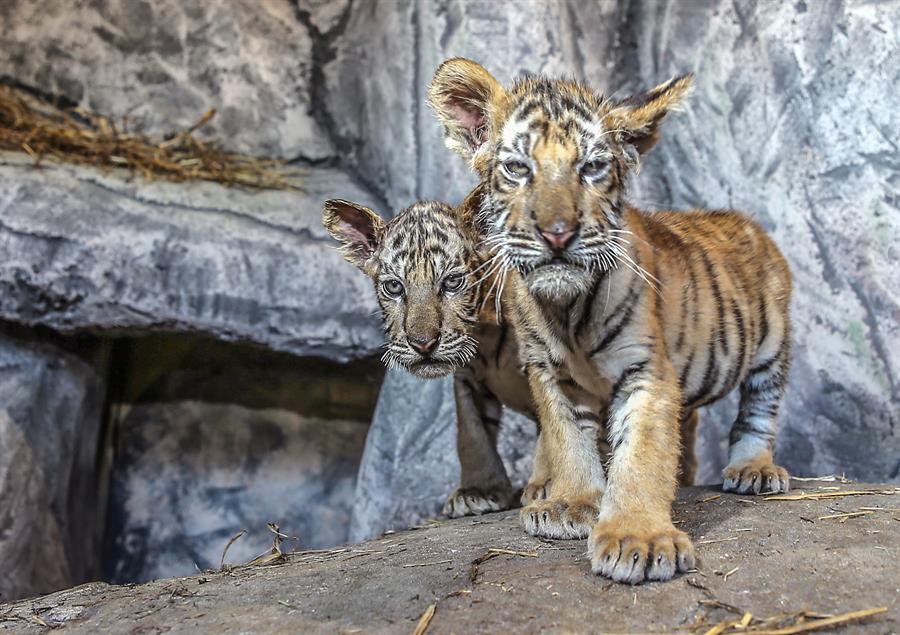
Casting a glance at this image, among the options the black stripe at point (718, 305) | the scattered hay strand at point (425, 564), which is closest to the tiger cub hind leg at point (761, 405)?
the black stripe at point (718, 305)

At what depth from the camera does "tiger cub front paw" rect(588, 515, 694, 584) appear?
8.41 ft

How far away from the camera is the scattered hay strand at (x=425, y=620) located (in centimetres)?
239

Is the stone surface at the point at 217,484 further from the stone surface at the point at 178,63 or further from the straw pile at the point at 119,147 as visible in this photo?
the stone surface at the point at 178,63

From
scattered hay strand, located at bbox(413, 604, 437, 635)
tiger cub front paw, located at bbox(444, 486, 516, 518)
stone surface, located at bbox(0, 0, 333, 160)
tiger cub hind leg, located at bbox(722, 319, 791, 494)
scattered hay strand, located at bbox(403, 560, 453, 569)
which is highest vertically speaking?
stone surface, located at bbox(0, 0, 333, 160)

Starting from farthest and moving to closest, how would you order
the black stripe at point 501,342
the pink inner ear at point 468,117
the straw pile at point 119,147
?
the straw pile at point 119,147, the black stripe at point 501,342, the pink inner ear at point 468,117

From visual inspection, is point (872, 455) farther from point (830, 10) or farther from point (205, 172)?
point (205, 172)

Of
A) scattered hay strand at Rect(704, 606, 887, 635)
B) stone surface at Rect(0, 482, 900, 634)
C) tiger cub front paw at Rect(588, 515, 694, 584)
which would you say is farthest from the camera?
tiger cub front paw at Rect(588, 515, 694, 584)

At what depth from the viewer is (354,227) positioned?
156 inches

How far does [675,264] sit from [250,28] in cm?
381

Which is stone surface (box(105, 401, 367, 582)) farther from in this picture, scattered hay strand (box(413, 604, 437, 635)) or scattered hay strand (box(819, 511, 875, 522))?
scattered hay strand (box(413, 604, 437, 635))

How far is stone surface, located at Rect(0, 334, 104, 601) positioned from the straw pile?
1046mm

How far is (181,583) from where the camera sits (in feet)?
10.2

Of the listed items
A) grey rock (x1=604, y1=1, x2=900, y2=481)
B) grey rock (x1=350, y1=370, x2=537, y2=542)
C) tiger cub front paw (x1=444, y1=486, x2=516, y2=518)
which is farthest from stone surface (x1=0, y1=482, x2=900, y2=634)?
grey rock (x1=350, y1=370, x2=537, y2=542)

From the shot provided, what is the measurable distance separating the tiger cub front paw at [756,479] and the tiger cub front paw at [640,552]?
93 cm
